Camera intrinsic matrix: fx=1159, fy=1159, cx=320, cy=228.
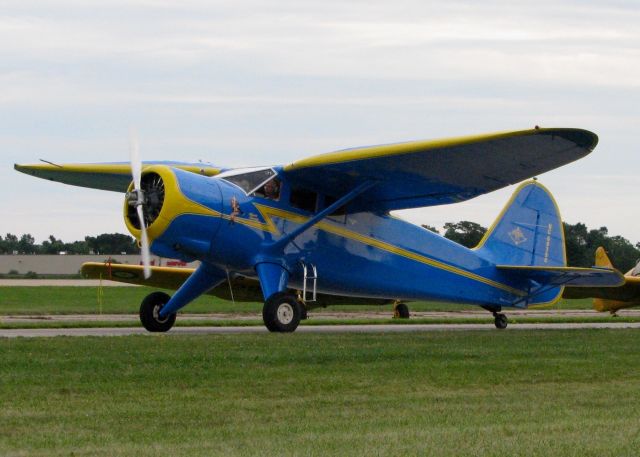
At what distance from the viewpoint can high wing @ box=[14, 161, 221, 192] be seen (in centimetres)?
2203

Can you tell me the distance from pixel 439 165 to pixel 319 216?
7.18 ft

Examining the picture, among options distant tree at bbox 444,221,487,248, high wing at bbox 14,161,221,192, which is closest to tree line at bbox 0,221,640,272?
distant tree at bbox 444,221,487,248

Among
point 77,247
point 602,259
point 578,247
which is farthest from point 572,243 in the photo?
point 77,247

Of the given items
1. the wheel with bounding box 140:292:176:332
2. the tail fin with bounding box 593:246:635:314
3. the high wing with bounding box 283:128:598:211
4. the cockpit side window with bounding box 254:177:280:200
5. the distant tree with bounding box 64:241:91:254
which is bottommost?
the tail fin with bounding box 593:246:635:314

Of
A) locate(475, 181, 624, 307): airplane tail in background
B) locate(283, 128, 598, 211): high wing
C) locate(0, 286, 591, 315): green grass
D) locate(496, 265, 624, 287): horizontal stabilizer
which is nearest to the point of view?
locate(283, 128, 598, 211): high wing

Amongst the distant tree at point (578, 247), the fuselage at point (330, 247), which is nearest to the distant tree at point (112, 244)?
the distant tree at point (578, 247)

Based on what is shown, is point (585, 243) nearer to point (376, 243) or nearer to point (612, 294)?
point (612, 294)

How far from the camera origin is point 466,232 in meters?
62.4

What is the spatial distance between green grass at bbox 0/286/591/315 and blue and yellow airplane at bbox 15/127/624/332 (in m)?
12.2

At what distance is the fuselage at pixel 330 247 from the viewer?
60.4 ft

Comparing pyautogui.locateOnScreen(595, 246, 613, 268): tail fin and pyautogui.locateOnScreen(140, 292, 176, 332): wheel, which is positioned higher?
pyautogui.locateOnScreen(595, 246, 613, 268): tail fin

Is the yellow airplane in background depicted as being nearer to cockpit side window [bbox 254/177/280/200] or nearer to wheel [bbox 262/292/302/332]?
cockpit side window [bbox 254/177/280/200]

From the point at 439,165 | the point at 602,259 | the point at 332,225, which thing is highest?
the point at 439,165

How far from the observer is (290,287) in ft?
67.3
